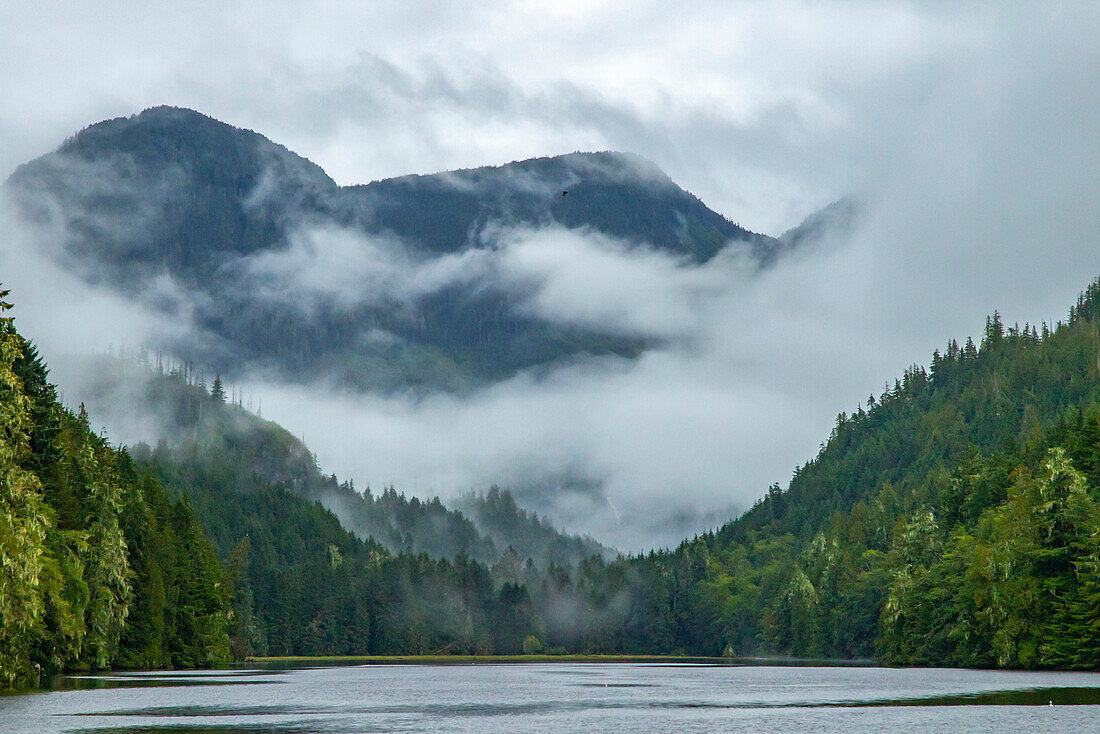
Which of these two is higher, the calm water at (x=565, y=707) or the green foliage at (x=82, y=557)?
the green foliage at (x=82, y=557)

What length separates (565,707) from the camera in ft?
270

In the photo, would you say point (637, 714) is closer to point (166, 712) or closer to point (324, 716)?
point (324, 716)

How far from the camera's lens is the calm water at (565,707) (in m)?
61.7

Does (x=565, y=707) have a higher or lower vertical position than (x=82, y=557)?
lower

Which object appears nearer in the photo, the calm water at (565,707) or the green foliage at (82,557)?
the calm water at (565,707)

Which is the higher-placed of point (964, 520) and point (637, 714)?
point (964, 520)

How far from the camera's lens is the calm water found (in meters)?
61.7

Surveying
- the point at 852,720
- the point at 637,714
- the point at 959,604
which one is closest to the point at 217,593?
the point at 959,604

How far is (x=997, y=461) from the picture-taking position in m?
178

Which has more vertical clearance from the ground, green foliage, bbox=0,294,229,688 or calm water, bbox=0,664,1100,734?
green foliage, bbox=0,294,229,688

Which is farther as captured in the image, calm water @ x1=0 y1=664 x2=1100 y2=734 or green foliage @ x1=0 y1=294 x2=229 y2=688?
green foliage @ x1=0 y1=294 x2=229 y2=688

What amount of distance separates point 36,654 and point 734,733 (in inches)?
2386

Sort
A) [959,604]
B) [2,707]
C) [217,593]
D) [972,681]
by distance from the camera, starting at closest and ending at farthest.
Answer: [2,707] < [972,681] < [959,604] < [217,593]

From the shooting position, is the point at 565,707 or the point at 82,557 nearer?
the point at 565,707
